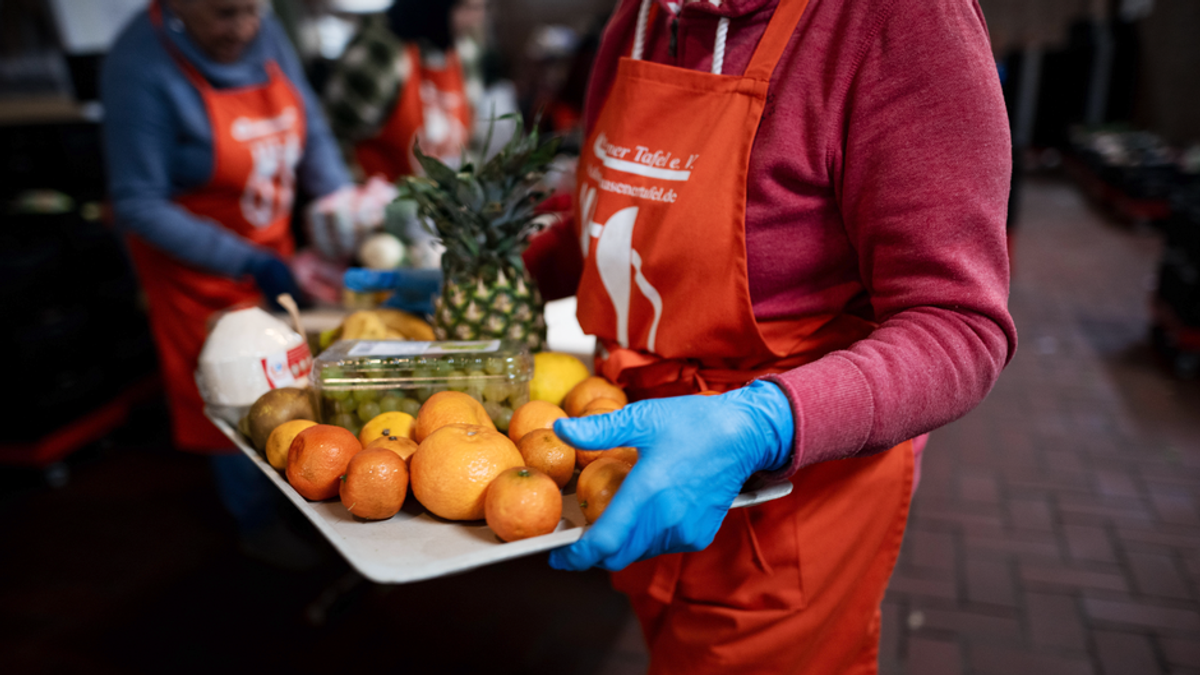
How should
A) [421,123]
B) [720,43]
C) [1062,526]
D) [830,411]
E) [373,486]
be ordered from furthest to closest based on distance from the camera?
[421,123]
[1062,526]
[720,43]
[373,486]
[830,411]

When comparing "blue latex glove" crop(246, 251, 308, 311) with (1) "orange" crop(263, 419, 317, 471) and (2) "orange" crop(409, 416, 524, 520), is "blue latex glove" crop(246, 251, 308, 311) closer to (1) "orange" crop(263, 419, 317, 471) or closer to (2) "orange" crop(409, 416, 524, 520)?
(1) "orange" crop(263, 419, 317, 471)

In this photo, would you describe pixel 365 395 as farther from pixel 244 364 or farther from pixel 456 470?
pixel 456 470

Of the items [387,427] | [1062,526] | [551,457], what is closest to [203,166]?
[387,427]

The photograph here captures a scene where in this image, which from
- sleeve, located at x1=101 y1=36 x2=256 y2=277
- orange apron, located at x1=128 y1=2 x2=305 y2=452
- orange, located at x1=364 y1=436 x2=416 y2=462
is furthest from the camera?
orange apron, located at x1=128 y1=2 x2=305 y2=452

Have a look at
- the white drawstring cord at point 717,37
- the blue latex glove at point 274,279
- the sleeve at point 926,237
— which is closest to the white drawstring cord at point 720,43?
the white drawstring cord at point 717,37

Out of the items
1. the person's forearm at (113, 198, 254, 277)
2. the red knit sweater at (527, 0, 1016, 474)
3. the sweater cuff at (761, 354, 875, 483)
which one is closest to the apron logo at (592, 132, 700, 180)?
the red knit sweater at (527, 0, 1016, 474)

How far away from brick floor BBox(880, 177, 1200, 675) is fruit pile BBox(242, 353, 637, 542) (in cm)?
184

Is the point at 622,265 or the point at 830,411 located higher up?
the point at 622,265

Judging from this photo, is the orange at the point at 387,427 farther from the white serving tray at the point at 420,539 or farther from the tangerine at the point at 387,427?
the white serving tray at the point at 420,539

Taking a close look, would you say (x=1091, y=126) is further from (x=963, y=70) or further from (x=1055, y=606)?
(x=963, y=70)

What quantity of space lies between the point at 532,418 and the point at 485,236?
1.66 ft

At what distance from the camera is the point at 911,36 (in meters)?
0.87

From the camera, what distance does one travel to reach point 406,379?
1.25 meters

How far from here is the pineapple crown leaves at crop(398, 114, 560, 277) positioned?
148 cm
